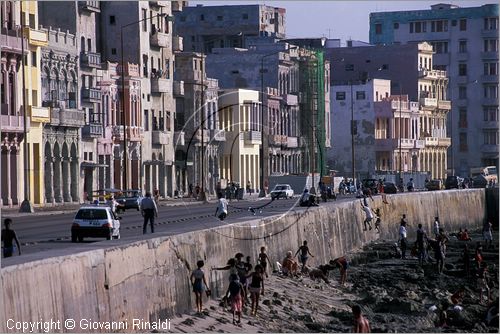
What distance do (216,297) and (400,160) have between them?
99.7 metres

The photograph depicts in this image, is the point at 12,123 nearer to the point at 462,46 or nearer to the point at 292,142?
the point at 292,142

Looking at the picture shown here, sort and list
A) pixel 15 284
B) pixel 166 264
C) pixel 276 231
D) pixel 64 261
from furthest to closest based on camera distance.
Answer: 1. pixel 276 231
2. pixel 166 264
3. pixel 64 261
4. pixel 15 284

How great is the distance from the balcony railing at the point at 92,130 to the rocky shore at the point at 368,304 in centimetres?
2456

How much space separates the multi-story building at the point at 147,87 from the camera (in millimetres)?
94500

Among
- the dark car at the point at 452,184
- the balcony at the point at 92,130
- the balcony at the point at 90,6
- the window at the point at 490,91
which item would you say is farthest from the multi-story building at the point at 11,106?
the window at the point at 490,91

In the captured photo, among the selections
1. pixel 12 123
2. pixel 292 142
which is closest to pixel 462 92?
pixel 292 142

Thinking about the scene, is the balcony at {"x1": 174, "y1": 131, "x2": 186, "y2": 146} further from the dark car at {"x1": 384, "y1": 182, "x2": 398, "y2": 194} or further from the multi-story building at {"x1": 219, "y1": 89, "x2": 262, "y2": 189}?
the dark car at {"x1": 384, "y1": 182, "x2": 398, "y2": 194}

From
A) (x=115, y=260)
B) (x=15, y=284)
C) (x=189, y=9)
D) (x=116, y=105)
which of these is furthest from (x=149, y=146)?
(x=15, y=284)

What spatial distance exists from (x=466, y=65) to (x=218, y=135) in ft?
197

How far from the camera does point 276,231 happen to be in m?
52.1

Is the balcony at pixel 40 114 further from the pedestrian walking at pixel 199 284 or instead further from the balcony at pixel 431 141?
the balcony at pixel 431 141

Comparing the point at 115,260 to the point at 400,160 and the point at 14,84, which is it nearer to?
the point at 14,84

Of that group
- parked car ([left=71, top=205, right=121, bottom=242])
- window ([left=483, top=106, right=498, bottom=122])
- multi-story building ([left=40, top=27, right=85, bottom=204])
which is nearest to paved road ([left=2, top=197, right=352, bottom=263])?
parked car ([left=71, top=205, right=121, bottom=242])

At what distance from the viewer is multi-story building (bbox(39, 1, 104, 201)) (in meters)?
84.8
